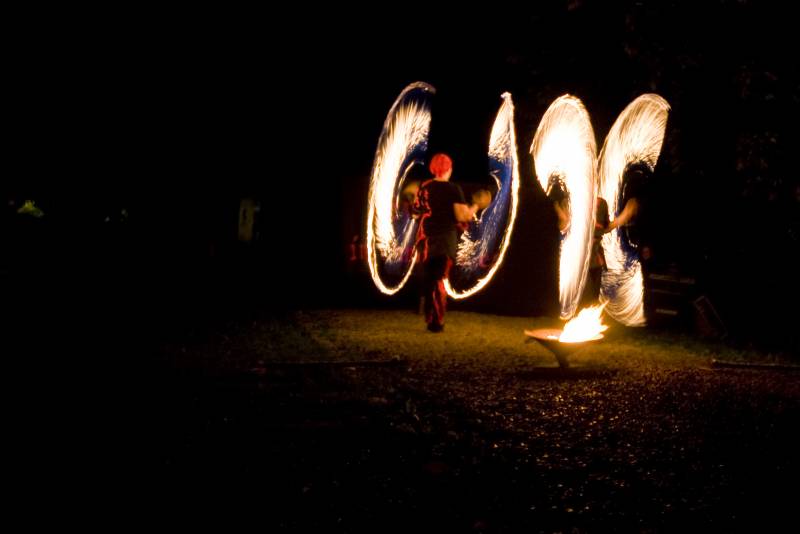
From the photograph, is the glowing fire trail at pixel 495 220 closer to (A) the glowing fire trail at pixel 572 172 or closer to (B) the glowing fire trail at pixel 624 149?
(A) the glowing fire trail at pixel 572 172

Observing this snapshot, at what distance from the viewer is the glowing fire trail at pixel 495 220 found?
9328mm

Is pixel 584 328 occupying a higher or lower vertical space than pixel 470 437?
higher

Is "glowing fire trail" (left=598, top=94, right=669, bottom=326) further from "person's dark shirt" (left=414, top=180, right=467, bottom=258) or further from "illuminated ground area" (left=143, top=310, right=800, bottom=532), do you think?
"person's dark shirt" (left=414, top=180, right=467, bottom=258)

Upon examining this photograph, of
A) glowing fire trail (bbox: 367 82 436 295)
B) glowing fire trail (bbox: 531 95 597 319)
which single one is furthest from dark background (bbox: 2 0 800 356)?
glowing fire trail (bbox: 531 95 597 319)

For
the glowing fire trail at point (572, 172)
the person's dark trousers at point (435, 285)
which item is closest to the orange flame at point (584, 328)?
the glowing fire trail at point (572, 172)

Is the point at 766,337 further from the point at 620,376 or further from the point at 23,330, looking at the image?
the point at 23,330

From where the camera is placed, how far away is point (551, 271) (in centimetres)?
1217

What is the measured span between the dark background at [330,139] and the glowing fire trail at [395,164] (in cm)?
208

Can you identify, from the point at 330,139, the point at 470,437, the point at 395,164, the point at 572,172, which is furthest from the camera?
the point at 330,139

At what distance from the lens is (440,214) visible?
980 cm

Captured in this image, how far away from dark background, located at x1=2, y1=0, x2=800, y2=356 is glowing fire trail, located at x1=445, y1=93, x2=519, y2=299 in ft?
2.99

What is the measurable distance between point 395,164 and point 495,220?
59.4 inches

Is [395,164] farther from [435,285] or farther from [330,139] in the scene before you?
[330,139]

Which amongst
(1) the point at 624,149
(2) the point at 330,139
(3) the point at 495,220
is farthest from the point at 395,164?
Answer: (2) the point at 330,139
